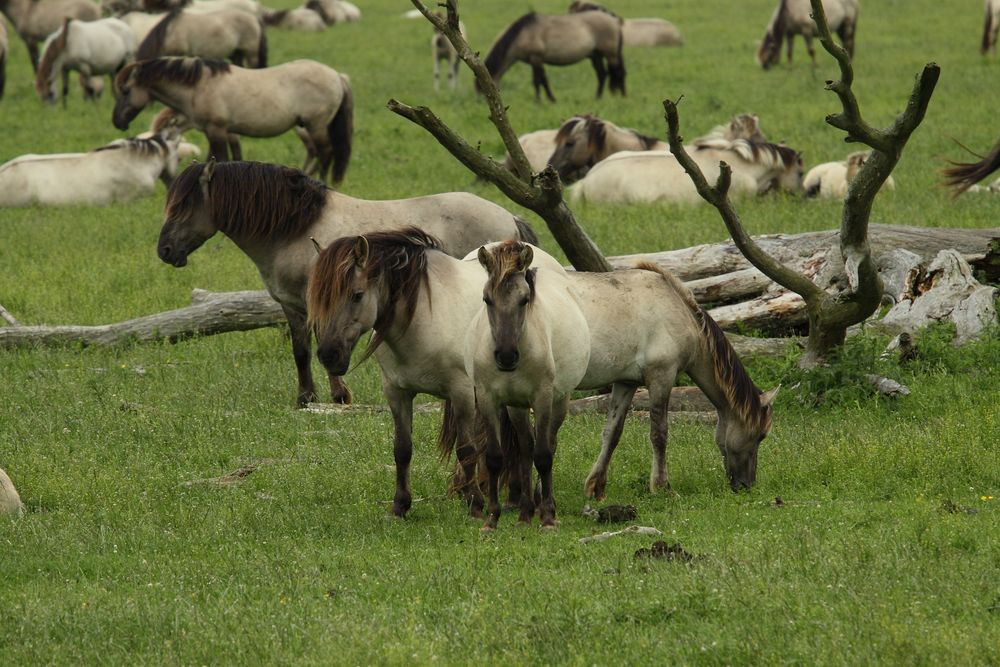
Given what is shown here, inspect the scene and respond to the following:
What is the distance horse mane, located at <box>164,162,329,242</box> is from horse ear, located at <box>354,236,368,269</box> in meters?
3.38

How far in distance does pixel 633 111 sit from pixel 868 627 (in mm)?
20876

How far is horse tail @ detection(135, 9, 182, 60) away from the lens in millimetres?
25719

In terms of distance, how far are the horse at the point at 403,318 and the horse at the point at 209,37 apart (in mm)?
18601

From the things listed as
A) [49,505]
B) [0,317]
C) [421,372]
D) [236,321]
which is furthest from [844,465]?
[0,317]

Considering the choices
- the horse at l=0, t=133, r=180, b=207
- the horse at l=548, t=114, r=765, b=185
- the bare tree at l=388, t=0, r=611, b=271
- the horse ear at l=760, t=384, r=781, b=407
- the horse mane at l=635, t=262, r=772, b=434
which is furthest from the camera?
the horse at l=548, t=114, r=765, b=185

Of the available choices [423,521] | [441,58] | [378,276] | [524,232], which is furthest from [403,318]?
[441,58]

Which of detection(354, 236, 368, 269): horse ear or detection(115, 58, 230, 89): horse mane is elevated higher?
detection(354, 236, 368, 269): horse ear

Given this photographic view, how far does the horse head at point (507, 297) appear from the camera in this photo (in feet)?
24.4

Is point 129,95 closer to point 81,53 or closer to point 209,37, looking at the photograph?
point 209,37

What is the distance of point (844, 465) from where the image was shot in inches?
355

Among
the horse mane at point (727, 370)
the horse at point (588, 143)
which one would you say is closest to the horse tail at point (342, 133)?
the horse at point (588, 143)

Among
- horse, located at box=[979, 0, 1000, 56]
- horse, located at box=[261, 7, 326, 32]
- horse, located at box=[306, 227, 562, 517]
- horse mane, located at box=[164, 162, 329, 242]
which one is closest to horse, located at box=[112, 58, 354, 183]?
horse mane, located at box=[164, 162, 329, 242]

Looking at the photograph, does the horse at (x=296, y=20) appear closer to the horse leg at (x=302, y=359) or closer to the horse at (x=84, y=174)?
the horse at (x=84, y=174)

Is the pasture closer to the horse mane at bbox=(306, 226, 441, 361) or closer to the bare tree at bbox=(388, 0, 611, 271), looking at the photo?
the horse mane at bbox=(306, 226, 441, 361)
